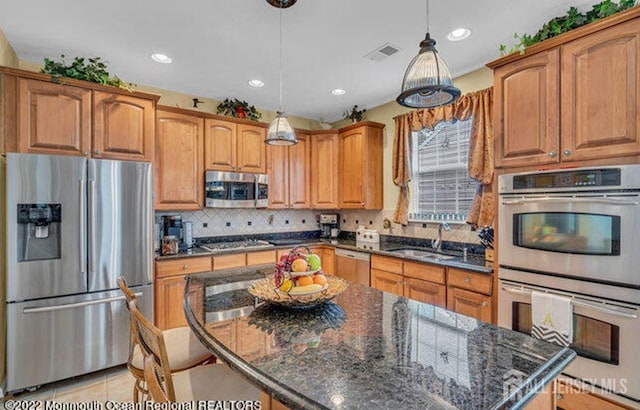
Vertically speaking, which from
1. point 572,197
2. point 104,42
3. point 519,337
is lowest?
point 519,337

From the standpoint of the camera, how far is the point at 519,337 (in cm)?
118

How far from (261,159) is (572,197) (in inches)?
124

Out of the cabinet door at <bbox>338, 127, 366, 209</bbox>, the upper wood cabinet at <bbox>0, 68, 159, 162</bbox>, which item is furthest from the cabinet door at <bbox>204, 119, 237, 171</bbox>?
the cabinet door at <bbox>338, 127, 366, 209</bbox>

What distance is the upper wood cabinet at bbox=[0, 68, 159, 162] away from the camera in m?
2.40

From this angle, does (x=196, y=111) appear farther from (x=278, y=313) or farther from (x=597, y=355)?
(x=597, y=355)

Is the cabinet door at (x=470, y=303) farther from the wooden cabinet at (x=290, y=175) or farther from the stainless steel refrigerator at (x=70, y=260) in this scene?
the stainless steel refrigerator at (x=70, y=260)

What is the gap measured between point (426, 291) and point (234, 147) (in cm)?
A: 265

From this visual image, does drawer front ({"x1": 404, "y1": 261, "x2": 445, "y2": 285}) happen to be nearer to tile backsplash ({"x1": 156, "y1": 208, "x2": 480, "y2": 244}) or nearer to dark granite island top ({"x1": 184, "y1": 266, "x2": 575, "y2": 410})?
tile backsplash ({"x1": 156, "y1": 208, "x2": 480, "y2": 244})

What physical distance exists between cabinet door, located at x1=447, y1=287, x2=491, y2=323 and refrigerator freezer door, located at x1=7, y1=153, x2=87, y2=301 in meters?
2.99

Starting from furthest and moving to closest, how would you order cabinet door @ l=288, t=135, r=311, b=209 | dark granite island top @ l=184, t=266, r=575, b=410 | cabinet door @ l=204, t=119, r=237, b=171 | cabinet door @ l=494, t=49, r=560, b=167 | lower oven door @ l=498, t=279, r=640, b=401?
cabinet door @ l=288, t=135, r=311, b=209
cabinet door @ l=204, t=119, r=237, b=171
cabinet door @ l=494, t=49, r=560, b=167
lower oven door @ l=498, t=279, r=640, b=401
dark granite island top @ l=184, t=266, r=575, b=410

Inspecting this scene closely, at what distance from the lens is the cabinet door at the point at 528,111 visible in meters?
2.10

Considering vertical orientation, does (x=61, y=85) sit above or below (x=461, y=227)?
above

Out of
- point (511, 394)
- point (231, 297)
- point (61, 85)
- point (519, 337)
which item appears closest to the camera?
point (511, 394)

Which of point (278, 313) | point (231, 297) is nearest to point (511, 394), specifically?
point (278, 313)
